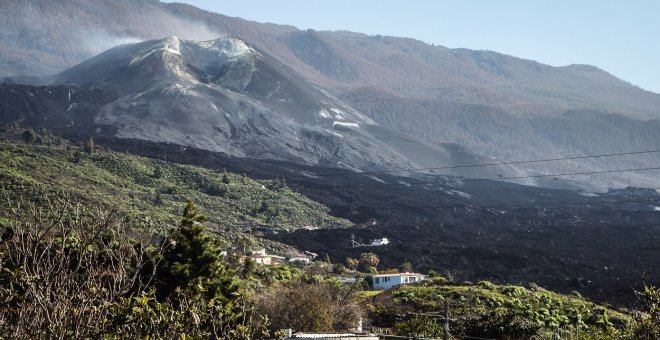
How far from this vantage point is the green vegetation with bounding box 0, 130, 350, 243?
96688mm

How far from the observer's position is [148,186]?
401 feet

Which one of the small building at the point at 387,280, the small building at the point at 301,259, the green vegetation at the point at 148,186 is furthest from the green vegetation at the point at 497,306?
the green vegetation at the point at 148,186

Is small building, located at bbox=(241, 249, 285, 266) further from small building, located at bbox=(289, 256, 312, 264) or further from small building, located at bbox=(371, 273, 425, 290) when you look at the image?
small building, located at bbox=(371, 273, 425, 290)

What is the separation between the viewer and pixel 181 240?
3734cm

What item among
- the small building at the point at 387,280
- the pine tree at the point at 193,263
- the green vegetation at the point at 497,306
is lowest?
the small building at the point at 387,280

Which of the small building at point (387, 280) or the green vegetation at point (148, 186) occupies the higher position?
the small building at point (387, 280)

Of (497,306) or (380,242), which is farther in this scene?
(380,242)

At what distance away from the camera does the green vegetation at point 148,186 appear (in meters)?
96.7

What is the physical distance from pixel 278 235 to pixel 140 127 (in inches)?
3293

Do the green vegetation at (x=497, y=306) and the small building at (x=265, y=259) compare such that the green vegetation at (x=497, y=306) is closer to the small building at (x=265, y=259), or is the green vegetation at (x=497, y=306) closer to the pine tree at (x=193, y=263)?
the pine tree at (x=193, y=263)

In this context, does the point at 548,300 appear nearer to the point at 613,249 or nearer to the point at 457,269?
the point at 457,269

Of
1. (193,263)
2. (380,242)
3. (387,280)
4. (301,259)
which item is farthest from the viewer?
(380,242)

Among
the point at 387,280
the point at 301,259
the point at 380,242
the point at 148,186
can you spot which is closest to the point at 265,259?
the point at 301,259

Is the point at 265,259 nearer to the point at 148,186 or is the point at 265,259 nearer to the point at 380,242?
the point at 380,242
